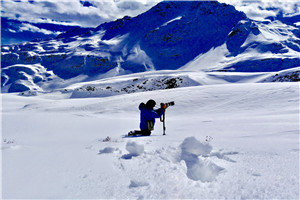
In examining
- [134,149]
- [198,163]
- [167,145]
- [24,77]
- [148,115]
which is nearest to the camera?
[198,163]

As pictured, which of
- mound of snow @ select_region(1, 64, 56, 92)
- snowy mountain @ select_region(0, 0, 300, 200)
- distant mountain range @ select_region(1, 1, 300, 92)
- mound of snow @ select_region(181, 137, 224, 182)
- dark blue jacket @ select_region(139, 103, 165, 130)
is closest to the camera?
snowy mountain @ select_region(0, 0, 300, 200)

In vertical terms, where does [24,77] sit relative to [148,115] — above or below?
above

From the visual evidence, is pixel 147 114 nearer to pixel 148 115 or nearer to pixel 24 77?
pixel 148 115

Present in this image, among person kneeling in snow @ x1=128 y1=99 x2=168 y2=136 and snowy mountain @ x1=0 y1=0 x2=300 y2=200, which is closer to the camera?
snowy mountain @ x1=0 y1=0 x2=300 y2=200

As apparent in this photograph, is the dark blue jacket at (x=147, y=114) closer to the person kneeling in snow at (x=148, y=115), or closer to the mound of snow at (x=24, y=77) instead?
the person kneeling in snow at (x=148, y=115)

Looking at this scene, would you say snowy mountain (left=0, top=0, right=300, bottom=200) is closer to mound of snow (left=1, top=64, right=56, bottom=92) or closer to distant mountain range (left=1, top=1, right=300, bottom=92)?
distant mountain range (left=1, top=1, right=300, bottom=92)

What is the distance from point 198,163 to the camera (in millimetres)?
2793

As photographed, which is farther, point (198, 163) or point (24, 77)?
point (24, 77)

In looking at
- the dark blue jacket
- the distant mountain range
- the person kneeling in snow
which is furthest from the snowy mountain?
the distant mountain range

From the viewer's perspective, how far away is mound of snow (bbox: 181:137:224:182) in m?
2.56

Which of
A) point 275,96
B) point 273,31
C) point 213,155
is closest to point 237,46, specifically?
point 273,31

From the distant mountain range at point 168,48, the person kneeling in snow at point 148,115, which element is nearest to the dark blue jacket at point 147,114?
the person kneeling in snow at point 148,115

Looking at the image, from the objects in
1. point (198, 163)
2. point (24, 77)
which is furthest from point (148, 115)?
point (24, 77)

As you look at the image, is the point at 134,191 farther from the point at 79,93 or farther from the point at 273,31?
the point at 273,31
